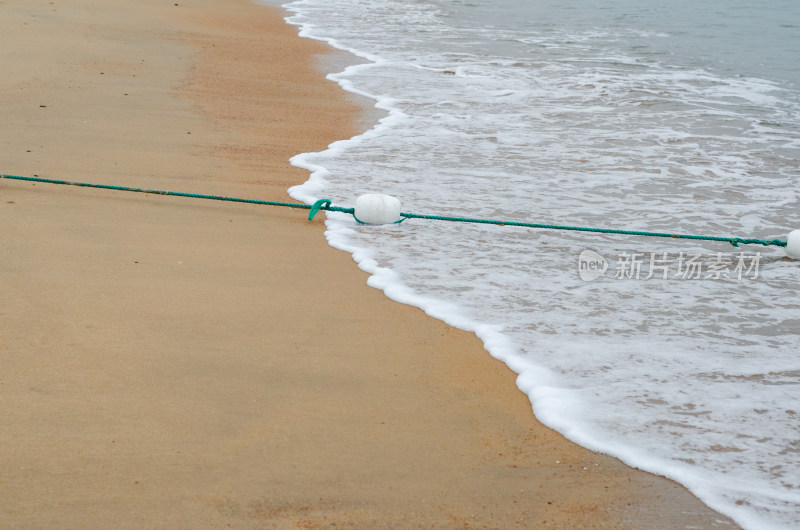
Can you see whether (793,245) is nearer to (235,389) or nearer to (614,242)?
(614,242)

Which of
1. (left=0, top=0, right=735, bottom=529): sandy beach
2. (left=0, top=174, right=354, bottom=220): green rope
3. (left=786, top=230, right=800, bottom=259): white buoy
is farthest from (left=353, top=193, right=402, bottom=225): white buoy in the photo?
(left=786, top=230, right=800, bottom=259): white buoy

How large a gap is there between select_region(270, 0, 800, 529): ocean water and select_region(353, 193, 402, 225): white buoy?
0.07 m

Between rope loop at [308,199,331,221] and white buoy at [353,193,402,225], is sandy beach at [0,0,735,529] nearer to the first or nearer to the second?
rope loop at [308,199,331,221]

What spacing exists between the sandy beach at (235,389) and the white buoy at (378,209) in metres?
0.32

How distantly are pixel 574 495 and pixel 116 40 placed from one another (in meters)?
7.59

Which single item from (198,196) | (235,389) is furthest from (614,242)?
(235,389)

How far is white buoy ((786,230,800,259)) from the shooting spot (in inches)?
142

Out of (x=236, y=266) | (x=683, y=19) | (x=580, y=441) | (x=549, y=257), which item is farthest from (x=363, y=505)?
(x=683, y=19)

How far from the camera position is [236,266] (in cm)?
327

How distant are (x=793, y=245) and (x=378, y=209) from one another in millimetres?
1855

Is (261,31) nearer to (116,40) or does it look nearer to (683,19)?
(116,40)

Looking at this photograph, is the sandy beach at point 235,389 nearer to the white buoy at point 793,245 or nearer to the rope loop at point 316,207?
the rope loop at point 316,207

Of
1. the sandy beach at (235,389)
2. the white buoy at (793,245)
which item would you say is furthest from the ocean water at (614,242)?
the sandy beach at (235,389)

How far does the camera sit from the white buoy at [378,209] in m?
3.86
